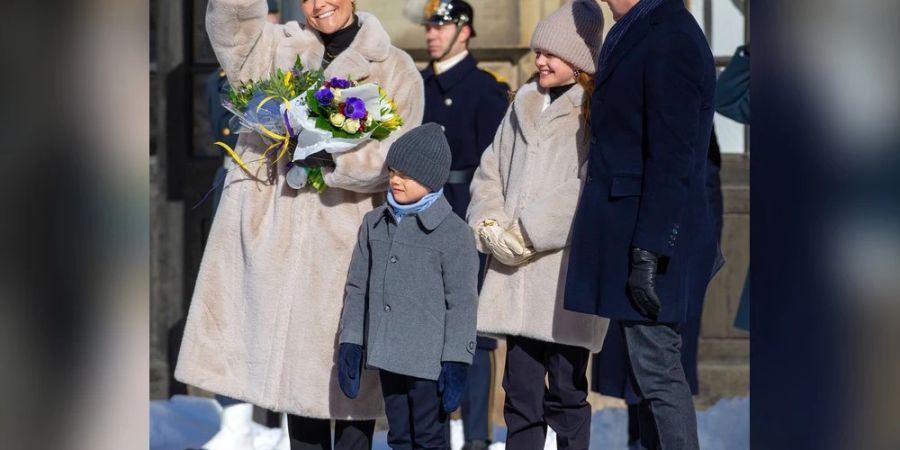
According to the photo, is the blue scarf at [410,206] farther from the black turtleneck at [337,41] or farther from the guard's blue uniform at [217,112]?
the guard's blue uniform at [217,112]

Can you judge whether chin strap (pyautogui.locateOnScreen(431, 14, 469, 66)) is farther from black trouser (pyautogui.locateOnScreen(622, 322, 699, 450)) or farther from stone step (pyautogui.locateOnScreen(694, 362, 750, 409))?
black trouser (pyautogui.locateOnScreen(622, 322, 699, 450))

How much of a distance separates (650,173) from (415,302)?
2.57 feet

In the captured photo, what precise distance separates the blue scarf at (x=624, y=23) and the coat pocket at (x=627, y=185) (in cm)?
35

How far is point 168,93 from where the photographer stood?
24.4ft

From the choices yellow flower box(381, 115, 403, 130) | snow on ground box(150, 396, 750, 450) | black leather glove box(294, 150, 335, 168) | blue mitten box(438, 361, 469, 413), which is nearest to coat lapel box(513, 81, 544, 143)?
yellow flower box(381, 115, 403, 130)

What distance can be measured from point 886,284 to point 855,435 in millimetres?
363

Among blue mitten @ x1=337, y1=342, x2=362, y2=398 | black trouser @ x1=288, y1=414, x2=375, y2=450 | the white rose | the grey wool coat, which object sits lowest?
black trouser @ x1=288, y1=414, x2=375, y2=450

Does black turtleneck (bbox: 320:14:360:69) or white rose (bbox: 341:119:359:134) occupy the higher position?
black turtleneck (bbox: 320:14:360:69)

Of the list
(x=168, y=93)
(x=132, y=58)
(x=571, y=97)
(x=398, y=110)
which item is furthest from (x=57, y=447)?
(x=168, y=93)

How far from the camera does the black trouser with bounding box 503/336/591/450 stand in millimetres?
5016

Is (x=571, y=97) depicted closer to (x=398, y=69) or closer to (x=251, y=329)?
(x=398, y=69)

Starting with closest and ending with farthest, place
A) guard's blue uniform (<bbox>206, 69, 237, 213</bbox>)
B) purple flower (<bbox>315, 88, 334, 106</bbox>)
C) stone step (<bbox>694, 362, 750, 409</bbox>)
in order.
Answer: purple flower (<bbox>315, 88, 334, 106</bbox>)
guard's blue uniform (<bbox>206, 69, 237, 213</bbox>)
stone step (<bbox>694, 362, 750, 409</bbox>)

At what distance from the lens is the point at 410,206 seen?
468 cm

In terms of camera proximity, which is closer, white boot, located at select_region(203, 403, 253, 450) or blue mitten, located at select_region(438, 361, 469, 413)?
blue mitten, located at select_region(438, 361, 469, 413)
